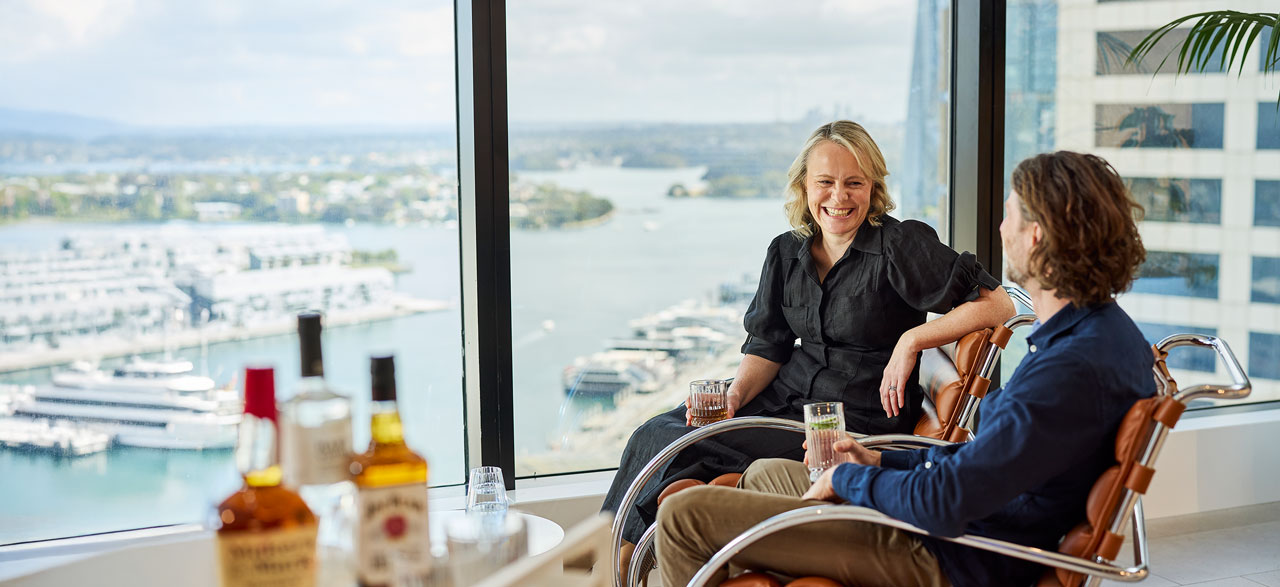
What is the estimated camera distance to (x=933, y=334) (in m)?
2.63

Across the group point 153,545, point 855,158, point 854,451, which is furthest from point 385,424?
point 855,158

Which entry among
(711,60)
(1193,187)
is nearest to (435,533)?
(711,60)

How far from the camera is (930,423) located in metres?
2.64

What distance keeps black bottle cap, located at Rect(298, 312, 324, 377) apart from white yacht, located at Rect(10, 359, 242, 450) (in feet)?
6.90

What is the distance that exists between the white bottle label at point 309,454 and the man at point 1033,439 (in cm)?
105

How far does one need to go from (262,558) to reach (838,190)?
2.10 meters

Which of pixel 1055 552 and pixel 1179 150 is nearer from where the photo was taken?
pixel 1055 552

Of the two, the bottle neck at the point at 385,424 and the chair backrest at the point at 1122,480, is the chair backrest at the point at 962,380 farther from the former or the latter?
the bottle neck at the point at 385,424

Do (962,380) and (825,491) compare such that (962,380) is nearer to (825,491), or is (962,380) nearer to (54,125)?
(825,491)

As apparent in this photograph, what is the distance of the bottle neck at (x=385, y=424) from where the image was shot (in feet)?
3.58

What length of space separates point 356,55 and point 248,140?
44 centimetres

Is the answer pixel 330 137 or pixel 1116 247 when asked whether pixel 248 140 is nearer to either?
pixel 330 137

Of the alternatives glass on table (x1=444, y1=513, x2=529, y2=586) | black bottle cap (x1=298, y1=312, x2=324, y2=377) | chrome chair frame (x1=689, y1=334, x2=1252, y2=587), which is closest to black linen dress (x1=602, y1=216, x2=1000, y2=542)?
chrome chair frame (x1=689, y1=334, x2=1252, y2=587)

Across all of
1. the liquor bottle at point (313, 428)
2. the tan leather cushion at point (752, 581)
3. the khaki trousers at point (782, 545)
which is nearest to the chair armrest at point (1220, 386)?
the khaki trousers at point (782, 545)
